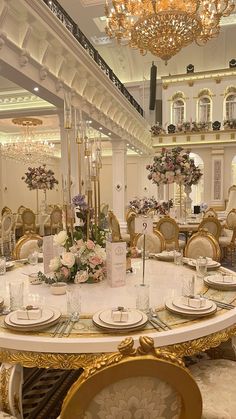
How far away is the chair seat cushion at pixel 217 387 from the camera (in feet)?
5.05

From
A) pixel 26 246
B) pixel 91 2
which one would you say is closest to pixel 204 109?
pixel 91 2

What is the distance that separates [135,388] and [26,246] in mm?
2843

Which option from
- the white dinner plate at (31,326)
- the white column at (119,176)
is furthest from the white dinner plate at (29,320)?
the white column at (119,176)

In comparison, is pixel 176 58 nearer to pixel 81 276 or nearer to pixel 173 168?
pixel 173 168

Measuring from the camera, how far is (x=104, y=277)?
8.21ft

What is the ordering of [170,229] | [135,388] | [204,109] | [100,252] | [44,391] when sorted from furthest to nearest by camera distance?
[204,109] < [170,229] < [44,391] < [100,252] < [135,388]

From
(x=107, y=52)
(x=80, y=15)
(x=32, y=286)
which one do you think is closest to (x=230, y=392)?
(x=32, y=286)

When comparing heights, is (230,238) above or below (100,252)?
below

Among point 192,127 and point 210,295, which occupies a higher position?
point 192,127

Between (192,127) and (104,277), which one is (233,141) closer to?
(192,127)

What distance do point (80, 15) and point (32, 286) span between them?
10.6 meters

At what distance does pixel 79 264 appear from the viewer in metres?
2.41

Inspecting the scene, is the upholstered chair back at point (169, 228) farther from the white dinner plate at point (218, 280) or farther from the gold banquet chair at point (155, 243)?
the white dinner plate at point (218, 280)

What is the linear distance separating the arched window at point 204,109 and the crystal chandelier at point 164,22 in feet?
33.3
